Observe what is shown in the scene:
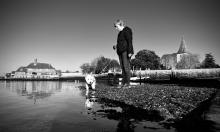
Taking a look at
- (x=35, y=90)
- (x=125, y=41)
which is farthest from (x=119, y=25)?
(x=35, y=90)

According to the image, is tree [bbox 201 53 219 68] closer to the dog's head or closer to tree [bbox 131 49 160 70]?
tree [bbox 131 49 160 70]

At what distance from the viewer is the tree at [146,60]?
4242 inches

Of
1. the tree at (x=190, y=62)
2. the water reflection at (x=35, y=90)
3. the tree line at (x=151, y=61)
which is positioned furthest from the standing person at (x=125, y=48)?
the tree at (x=190, y=62)

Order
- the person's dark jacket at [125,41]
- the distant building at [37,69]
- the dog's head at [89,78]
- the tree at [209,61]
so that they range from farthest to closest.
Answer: the distant building at [37,69] < the tree at [209,61] < the dog's head at [89,78] < the person's dark jacket at [125,41]

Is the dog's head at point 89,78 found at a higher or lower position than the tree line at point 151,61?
lower

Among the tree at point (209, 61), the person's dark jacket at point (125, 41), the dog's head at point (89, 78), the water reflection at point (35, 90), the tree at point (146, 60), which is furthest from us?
the tree at point (146, 60)

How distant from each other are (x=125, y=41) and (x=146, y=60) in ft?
335

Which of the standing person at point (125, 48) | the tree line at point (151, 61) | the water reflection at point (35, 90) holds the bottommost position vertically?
the water reflection at point (35, 90)

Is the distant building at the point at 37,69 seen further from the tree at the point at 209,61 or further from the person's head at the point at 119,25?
the person's head at the point at 119,25

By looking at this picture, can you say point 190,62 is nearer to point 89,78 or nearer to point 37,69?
point 89,78

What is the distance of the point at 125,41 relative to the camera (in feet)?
30.7

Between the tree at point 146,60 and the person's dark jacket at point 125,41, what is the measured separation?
99.3m

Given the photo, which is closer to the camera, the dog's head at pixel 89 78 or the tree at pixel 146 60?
the dog's head at pixel 89 78

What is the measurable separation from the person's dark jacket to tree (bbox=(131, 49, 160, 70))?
99263 millimetres
